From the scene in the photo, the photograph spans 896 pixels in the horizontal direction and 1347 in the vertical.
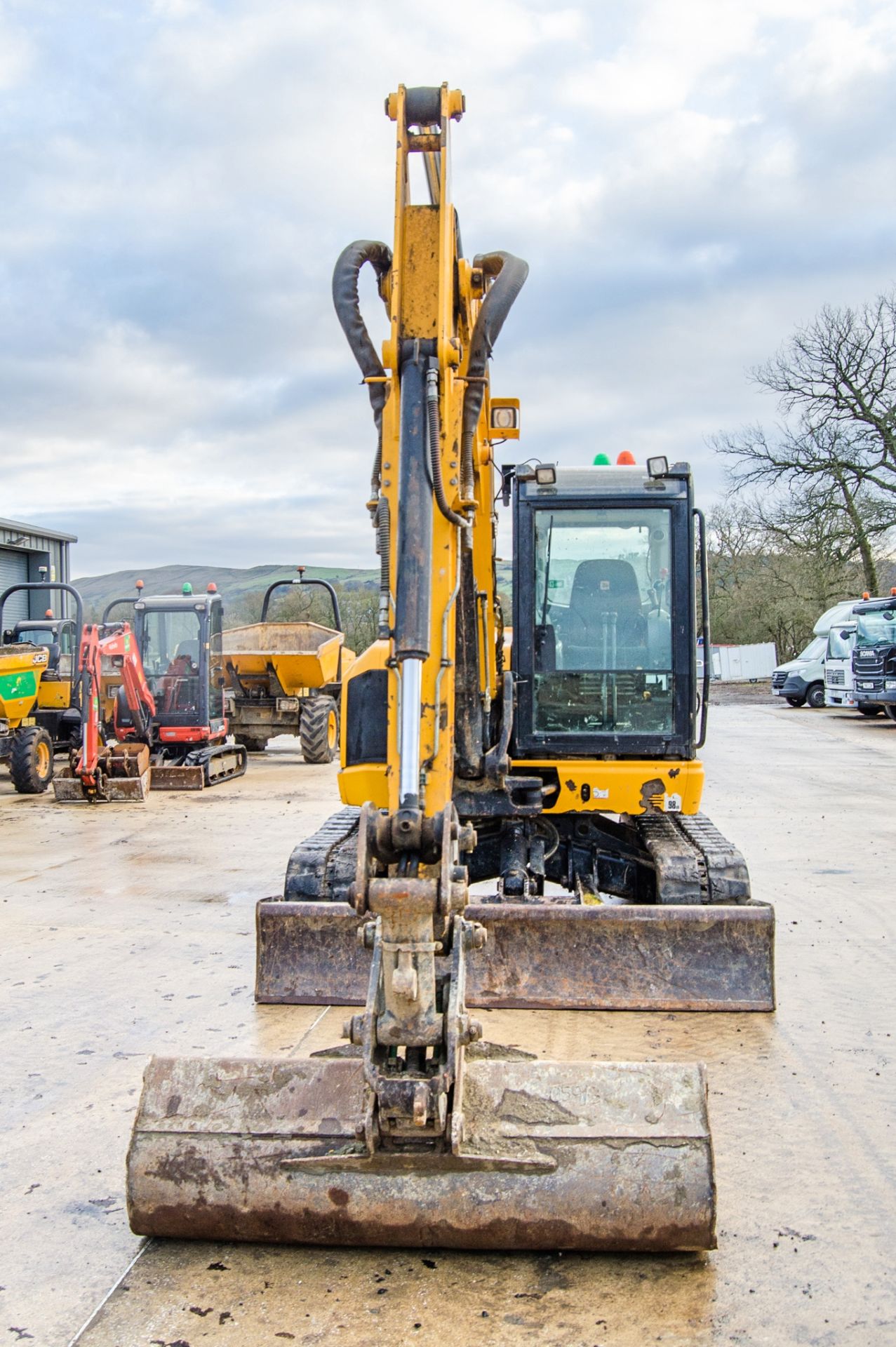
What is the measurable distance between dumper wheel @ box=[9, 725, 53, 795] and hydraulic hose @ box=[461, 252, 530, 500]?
37.2 ft

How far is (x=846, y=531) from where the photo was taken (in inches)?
1379

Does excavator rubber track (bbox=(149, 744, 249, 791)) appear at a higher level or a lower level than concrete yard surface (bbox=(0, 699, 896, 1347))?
higher

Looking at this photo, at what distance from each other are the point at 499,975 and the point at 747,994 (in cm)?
112

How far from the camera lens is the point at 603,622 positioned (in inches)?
246

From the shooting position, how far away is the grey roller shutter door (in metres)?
27.3

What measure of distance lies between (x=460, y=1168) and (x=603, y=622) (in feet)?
11.3

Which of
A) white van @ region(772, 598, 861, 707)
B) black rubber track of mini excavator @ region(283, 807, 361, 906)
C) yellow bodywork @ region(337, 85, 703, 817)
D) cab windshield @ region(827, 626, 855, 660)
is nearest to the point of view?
yellow bodywork @ region(337, 85, 703, 817)

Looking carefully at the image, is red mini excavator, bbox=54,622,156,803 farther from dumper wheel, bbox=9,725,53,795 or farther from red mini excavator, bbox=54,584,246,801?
dumper wheel, bbox=9,725,53,795

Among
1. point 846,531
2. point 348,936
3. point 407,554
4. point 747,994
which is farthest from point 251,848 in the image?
point 846,531

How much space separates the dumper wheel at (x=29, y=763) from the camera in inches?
567

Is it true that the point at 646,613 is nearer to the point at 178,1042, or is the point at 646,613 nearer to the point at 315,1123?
the point at 178,1042

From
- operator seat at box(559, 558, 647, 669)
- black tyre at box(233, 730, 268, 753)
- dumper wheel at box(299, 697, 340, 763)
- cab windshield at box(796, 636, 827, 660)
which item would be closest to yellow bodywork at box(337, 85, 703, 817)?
operator seat at box(559, 558, 647, 669)

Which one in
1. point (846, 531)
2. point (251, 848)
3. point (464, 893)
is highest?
point (846, 531)

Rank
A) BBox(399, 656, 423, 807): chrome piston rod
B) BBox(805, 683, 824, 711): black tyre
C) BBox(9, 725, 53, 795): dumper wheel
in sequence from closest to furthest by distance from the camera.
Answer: BBox(399, 656, 423, 807): chrome piston rod < BBox(9, 725, 53, 795): dumper wheel < BBox(805, 683, 824, 711): black tyre
